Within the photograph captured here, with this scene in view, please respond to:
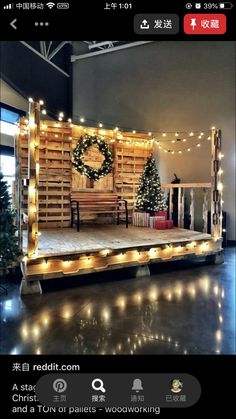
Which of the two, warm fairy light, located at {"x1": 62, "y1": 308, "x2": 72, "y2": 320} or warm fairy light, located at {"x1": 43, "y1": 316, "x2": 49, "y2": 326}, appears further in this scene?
warm fairy light, located at {"x1": 62, "y1": 308, "x2": 72, "y2": 320}

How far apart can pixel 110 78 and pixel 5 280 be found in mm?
6490

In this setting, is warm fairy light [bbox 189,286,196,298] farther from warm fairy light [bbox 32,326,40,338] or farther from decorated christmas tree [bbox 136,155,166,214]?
decorated christmas tree [bbox 136,155,166,214]

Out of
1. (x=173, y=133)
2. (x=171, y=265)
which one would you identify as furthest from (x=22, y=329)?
(x=173, y=133)

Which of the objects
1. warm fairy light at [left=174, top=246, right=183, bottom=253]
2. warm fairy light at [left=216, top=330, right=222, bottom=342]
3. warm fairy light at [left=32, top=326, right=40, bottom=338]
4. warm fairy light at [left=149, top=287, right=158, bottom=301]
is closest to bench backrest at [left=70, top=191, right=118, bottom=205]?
warm fairy light at [left=174, top=246, right=183, bottom=253]

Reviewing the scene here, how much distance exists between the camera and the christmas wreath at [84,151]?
6543 mm

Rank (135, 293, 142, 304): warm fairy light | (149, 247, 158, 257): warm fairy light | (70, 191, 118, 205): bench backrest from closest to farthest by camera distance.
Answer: (135, 293, 142, 304): warm fairy light < (149, 247, 158, 257): warm fairy light < (70, 191, 118, 205): bench backrest

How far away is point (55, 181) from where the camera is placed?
632 centimetres

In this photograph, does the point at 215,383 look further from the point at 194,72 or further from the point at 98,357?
the point at 194,72

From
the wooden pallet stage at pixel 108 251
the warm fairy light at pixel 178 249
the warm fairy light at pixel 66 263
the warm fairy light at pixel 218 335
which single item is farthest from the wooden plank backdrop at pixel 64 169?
the warm fairy light at pixel 218 335

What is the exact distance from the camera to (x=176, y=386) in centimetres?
85

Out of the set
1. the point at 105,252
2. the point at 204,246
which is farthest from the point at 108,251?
the point at 204,246

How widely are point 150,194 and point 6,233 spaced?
379cm

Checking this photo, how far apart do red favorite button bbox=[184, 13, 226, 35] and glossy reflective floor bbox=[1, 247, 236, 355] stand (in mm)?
1989

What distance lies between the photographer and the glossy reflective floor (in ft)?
6.75
